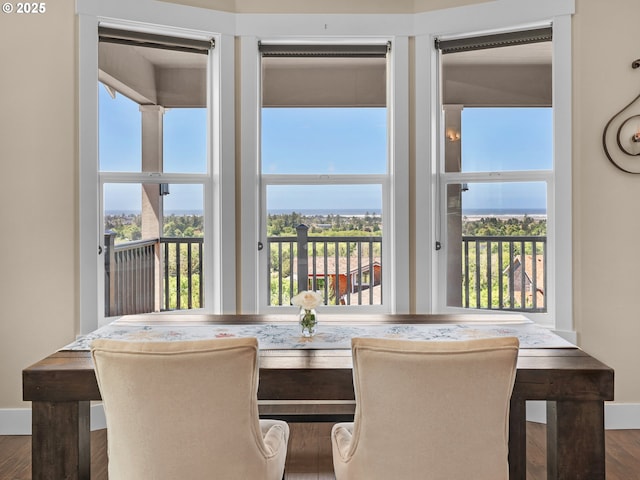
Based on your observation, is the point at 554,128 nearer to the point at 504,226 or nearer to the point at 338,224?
the point at 504,226

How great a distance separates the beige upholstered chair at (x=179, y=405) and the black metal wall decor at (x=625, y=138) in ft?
8.77

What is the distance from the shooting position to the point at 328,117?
3.32 m

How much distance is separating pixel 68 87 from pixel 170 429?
7.81 ft

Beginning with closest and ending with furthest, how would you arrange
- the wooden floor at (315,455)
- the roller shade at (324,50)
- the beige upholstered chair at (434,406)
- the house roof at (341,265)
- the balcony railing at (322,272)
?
the beige upholstered chair at (434,406), the wooden floor at (315,455), the balcony railing at (322,272), the roller shade at (324,50), the house roof at (341,265)

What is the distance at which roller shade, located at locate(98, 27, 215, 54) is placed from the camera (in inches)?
120

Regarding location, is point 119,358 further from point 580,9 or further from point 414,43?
point 580,9

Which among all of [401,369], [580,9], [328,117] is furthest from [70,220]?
[580,9]

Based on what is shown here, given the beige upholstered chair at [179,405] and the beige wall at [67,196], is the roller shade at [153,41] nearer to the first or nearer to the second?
the beige wall at [67,196]

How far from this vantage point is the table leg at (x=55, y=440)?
66.2 inches

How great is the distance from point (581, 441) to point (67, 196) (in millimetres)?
2900

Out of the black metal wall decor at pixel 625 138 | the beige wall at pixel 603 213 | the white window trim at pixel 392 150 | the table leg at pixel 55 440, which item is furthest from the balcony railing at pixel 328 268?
the table leg at pixel 55 440

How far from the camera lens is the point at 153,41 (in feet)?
10.4

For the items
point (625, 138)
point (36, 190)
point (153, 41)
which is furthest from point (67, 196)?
point (625, 138)

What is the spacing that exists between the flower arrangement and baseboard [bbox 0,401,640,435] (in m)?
1.66
